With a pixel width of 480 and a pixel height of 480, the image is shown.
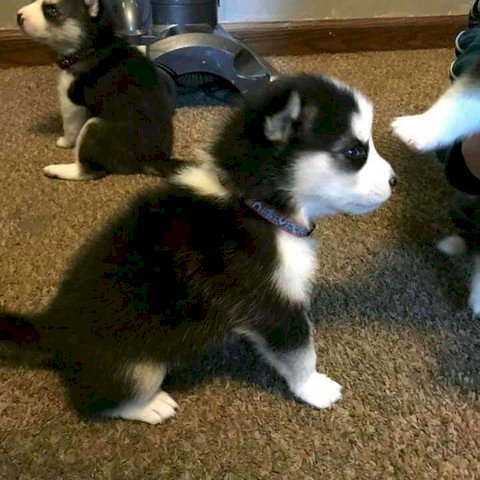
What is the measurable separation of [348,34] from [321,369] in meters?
1.97

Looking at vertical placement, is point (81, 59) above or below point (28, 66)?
above

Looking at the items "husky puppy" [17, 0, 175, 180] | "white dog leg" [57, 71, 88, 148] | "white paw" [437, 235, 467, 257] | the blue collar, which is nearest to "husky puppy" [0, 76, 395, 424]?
the blue collar

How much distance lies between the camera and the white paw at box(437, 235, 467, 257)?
1.53 m

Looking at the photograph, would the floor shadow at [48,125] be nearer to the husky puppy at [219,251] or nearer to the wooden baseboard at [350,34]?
the wooden baseboard at [350,34]

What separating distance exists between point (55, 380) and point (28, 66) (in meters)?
1.80

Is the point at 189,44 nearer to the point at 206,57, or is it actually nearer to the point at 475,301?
the point at 206,57

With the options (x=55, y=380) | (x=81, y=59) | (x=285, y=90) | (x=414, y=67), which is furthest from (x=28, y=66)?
(x=285, y=90)

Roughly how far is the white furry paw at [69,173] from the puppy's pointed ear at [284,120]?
98 centimetres

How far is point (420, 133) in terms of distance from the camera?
115 centimetres

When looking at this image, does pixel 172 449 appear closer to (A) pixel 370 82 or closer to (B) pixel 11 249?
(B) pixel 11 249

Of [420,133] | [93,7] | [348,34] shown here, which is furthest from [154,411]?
[348,34]

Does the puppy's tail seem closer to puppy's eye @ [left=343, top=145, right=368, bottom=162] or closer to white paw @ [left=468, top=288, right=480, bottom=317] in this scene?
puppy's eye @ [left=343, top=145, right=368, bottom=162]

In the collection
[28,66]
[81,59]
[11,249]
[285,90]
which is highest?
[285,90]

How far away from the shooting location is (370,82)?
2457 mm
